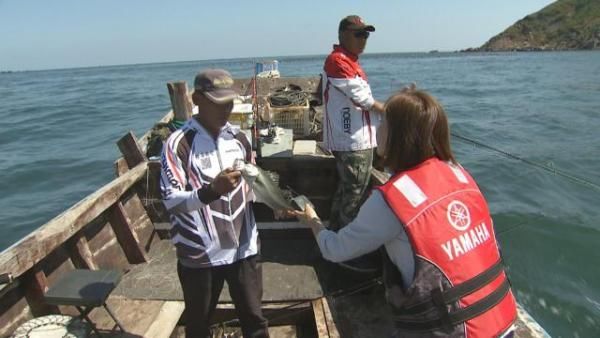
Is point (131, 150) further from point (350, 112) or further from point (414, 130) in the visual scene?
point (414, 130)

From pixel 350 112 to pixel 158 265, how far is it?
291cm

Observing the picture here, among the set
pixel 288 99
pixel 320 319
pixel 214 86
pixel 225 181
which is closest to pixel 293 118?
pixel 288 99

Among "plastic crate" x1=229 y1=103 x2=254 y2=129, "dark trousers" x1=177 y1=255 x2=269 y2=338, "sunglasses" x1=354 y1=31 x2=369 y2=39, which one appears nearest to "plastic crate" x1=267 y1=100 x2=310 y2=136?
"plastic crate" x1=229 y1=103 x2=254 y2=129

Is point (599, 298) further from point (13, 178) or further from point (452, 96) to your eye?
point (452, 96)

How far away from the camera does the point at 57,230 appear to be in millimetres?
3602

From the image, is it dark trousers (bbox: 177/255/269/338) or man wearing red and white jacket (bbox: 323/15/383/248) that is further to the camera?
man wearing red and white jacket (bbox: 323/15/383/248)

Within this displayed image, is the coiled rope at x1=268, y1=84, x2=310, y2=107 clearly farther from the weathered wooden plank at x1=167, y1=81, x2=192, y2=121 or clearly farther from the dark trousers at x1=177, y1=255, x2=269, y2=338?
the dark trousers at x1=177, y1=255, x2=269, y2=338

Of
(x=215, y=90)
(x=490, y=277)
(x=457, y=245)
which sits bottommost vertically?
(x=490, y=277)

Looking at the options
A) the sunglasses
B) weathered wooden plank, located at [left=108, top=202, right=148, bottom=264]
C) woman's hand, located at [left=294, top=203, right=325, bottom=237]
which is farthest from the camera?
weathered wooden plank, located at [left=108, top=202, right=148, bottom=264]

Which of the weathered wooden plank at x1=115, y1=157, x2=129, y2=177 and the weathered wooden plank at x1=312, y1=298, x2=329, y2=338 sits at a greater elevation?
the weathered wooden plank at x1=115, y1=157, x2=129, y2=177

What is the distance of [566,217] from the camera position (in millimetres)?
8688

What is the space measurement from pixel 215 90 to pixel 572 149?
46.4 feet

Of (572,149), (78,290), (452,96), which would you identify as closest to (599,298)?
(78,290)

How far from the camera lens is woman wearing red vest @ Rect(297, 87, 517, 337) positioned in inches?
71.6
